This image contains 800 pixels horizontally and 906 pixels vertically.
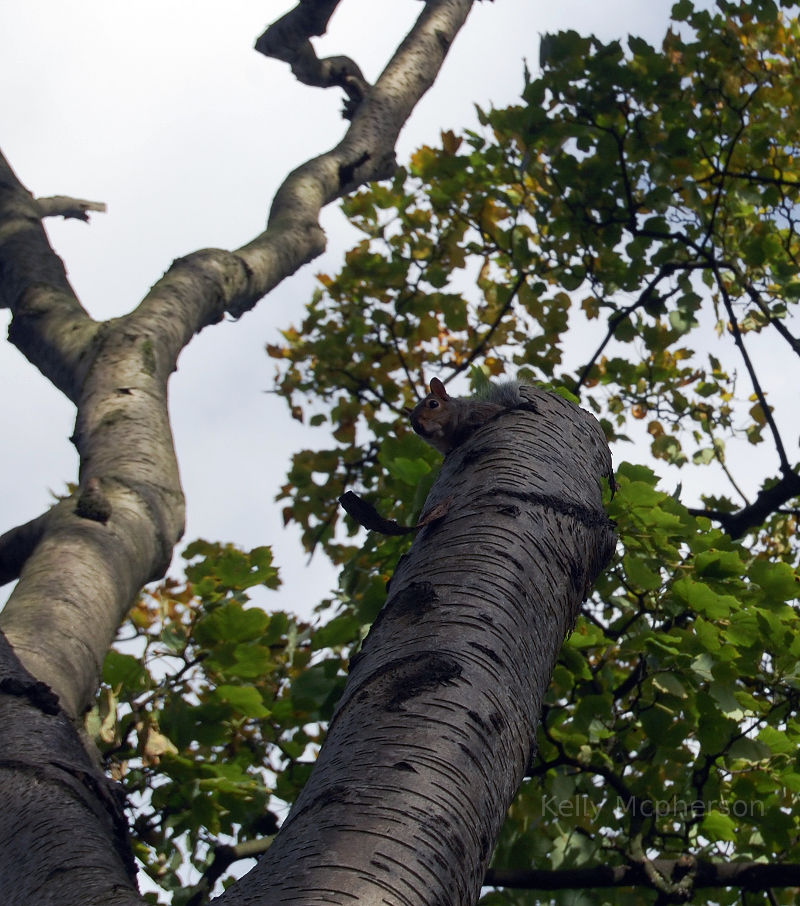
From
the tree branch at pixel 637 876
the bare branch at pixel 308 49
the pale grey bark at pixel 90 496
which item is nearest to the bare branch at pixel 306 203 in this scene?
the pale grey bark at pixel 90 496

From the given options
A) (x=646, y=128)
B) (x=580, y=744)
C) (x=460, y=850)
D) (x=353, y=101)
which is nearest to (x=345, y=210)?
(x=353, y=101)

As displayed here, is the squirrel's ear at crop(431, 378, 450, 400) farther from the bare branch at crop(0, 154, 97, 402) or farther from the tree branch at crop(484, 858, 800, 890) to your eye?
the tree branch at crop(484, 858, 800, 890)

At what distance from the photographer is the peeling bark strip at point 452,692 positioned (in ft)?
3.17

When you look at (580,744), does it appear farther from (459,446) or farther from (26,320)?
(26,320)

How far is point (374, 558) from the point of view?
9.34ft

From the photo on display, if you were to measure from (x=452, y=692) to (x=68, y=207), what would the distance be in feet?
13.2

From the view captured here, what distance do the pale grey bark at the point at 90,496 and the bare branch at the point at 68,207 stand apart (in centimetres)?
1

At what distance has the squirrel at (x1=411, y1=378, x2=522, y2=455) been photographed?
191 cm

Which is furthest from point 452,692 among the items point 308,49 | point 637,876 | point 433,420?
point 308,49

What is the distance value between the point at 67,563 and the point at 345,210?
4.33 metres

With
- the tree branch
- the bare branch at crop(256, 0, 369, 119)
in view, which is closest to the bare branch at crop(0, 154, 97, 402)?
the bare branch at crop(256, 0, 369, 119)

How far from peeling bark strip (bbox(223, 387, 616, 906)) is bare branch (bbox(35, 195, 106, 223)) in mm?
3245

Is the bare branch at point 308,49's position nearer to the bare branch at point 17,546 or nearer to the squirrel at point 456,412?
the squirrel at point 456,412

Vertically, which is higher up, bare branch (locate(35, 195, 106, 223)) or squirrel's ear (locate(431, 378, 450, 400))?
bare branch (locate(35, 195, 106, 223))
